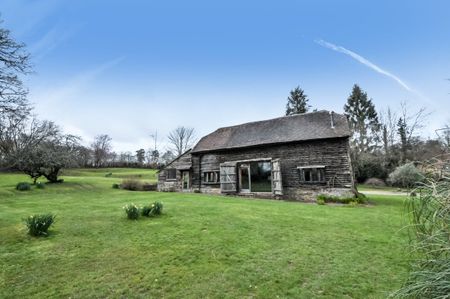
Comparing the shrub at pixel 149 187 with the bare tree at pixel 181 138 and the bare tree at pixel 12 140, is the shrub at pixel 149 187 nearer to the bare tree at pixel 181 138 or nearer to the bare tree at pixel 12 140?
the bare tree at pixel 12 140

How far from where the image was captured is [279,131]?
20297mm

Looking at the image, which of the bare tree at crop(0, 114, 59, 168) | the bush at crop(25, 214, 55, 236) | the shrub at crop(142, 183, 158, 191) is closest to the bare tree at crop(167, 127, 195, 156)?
the shrub at crop(142, 183, 158, 191)

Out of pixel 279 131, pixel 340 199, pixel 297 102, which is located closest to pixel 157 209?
pixel 340 199

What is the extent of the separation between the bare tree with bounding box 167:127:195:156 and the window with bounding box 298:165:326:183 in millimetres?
40477

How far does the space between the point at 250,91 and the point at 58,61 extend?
15.4 metres

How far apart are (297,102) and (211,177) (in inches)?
1324

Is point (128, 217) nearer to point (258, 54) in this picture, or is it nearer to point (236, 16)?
point (236, 16)

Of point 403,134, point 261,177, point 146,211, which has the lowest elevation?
point 146,211

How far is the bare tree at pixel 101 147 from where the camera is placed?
60.3 metres

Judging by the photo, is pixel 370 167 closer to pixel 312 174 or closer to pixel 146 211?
pixel 312 174

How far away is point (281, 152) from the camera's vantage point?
18.9m

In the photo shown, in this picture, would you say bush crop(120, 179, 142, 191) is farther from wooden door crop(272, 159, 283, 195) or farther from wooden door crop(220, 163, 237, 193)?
wooden door crop(272, 159, 283, 195)

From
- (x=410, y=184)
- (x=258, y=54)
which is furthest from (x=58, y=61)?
(x=410, y=184)

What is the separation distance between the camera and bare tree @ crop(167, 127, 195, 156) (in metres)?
56.0
